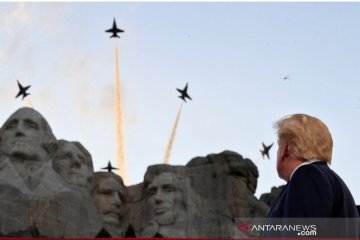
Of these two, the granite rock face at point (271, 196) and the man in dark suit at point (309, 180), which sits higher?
the granite rock face at point (271, 196)

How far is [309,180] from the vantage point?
12.0 ft

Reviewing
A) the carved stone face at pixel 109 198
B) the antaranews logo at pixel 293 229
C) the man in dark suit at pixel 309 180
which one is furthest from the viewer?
the carved stone face at pixel 109 198

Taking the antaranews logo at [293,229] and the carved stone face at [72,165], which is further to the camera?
the carved stone face at [72,165]

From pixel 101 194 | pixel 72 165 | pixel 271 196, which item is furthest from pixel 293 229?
pixel 271 196

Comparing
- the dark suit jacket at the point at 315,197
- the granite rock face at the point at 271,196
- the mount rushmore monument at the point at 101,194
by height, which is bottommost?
the dark suit jacket at the point at 315,197

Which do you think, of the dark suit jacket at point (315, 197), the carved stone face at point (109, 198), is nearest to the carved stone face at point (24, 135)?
the carved stone face at point (109, 198)

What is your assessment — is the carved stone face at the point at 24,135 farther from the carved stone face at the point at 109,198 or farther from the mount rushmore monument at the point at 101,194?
the carved stone face at the point at 109,198

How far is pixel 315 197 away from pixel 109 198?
17052 millimetres

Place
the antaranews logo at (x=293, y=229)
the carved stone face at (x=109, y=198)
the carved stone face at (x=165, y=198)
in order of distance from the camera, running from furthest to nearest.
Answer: the carved stone face at (x=109, y=198)
the carved stone face at (x=165, y=198)
the antaranews logo at (x=293, y=229)

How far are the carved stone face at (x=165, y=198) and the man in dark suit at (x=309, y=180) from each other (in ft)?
53.1

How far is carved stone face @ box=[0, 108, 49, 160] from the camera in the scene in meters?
19.5

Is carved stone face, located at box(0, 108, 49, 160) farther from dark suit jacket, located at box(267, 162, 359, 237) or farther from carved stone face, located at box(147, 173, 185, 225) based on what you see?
dark suit jacket, located at box(267, 162, 359, 237)

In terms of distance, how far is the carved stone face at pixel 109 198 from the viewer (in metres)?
20.1

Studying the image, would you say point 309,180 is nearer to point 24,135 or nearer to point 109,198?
point 24,135
